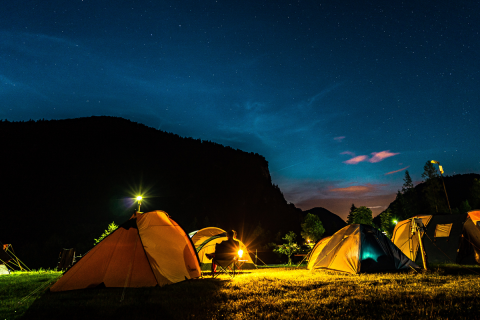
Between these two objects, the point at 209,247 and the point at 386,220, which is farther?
the point at 386,220

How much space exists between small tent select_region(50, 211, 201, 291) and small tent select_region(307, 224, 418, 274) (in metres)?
6.57

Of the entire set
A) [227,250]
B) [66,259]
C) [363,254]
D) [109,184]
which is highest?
[109,184]

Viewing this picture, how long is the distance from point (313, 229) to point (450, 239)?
68.3 meters

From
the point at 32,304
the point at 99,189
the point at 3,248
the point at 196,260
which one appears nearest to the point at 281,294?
Result: the point at 196,260

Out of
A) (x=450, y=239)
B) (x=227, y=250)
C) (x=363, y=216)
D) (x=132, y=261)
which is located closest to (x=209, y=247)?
(x=227, y=250)

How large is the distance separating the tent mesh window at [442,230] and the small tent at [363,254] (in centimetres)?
512

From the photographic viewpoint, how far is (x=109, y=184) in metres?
107

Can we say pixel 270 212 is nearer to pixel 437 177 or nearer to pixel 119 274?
pixel 437 177

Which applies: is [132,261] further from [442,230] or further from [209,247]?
[442,230]

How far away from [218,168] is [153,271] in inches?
5971

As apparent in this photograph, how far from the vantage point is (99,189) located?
104 m

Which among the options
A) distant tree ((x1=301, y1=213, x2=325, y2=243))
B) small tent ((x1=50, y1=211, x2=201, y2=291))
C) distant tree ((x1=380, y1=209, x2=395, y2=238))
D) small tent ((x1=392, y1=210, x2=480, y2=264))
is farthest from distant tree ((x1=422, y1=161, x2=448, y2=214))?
small tent ((x1=50, y1=211, x2=201, y2=291))

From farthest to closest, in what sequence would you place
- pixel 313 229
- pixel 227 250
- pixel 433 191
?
pixel 313 229, pixel 433 191, pixel 227 250

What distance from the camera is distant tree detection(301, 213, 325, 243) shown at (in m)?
78.8
